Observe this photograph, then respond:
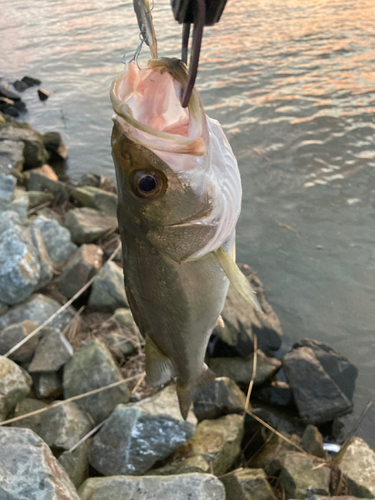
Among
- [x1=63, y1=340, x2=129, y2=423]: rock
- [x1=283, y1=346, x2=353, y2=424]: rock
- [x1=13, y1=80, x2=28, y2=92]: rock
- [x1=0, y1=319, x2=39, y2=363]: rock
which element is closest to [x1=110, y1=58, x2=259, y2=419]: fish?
[x1=63, y1=340, x2=129, y2=423]: rock

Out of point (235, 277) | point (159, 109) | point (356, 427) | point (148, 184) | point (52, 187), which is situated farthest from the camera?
point (52, 187)

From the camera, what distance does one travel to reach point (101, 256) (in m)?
5.54

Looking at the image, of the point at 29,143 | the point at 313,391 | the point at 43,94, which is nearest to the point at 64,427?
the point at 313,391

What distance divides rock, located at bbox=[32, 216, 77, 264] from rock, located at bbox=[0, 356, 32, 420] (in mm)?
2018

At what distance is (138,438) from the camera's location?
10.8 feet

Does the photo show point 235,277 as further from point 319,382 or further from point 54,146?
point 54,146

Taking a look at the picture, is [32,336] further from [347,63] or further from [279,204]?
[347,63]

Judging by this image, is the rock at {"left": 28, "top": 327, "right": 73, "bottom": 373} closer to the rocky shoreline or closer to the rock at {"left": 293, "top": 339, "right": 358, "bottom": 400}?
the rocky shoreline

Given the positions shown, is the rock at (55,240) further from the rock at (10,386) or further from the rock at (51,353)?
the rock at (10,386)

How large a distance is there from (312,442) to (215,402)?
2.97 feet

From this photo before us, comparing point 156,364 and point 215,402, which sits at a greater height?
point 156,364

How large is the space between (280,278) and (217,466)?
3031mm

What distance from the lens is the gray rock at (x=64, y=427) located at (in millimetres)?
3316

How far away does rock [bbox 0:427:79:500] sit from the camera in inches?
82.6
